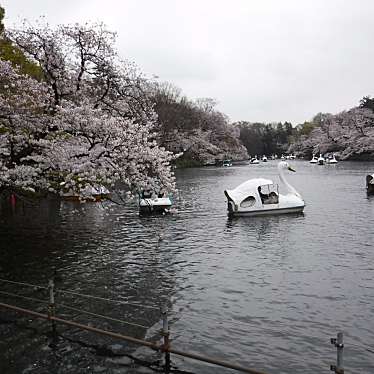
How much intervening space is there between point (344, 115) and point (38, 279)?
111 metres

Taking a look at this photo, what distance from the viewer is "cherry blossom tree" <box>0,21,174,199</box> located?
17250 millimetres

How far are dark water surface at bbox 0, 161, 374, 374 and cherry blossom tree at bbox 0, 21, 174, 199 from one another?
360 centimetres

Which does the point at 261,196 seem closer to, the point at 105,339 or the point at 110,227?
the point at 110,227

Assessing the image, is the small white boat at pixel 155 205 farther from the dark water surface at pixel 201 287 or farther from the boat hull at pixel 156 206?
the dark water surface at pixel 201 287

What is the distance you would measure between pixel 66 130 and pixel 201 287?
26.8 ft

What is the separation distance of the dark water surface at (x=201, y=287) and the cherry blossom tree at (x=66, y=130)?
11.8 ft

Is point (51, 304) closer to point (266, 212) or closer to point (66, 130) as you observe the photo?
point (66, 130)

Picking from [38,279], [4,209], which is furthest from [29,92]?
[4,209]

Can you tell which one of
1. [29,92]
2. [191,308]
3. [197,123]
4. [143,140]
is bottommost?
[191,308]

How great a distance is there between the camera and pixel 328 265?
1823 centimetres

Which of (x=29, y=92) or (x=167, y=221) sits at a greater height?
(x=29, y=92)

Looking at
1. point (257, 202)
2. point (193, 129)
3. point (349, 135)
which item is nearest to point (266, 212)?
point (257, 202)

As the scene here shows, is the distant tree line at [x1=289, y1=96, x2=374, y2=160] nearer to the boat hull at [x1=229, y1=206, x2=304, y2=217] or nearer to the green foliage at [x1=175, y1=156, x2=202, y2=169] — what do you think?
the green foliage at [x1=175, y1=156, x2=202, y2=169]

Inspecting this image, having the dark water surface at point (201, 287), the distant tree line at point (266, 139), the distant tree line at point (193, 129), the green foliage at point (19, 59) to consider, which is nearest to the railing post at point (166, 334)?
the dark water surface at point (201, 287)
